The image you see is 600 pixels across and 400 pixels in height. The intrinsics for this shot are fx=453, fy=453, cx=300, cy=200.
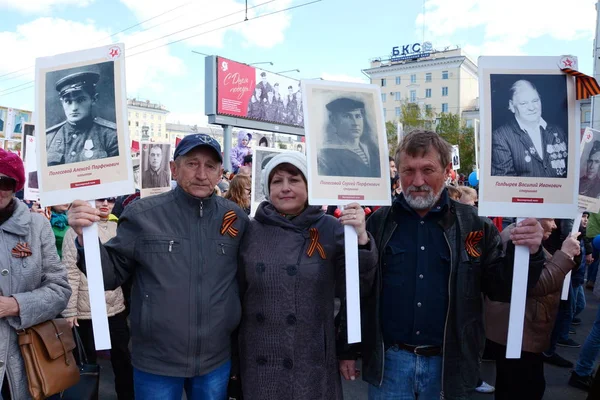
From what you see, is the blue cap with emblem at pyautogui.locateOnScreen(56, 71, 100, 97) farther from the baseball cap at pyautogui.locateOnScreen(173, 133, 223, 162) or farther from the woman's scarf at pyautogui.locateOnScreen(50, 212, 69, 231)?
the woman's scarf at pyautogui.locateOnScreen(50, 212, 69, 231)

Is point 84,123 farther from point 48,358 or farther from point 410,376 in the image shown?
point 410,376

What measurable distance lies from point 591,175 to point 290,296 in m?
2.74

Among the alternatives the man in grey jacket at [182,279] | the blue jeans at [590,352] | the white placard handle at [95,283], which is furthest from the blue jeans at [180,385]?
the blue jeans at [590,352]

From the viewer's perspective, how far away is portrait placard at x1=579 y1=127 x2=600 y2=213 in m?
3.43

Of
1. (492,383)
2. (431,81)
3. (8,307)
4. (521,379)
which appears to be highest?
(431,81)

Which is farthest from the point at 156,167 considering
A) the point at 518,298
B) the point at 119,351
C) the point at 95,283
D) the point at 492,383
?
the point at 518,298

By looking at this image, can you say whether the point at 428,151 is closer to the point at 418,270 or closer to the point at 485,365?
the point at 418,270

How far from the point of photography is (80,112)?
2088 mm

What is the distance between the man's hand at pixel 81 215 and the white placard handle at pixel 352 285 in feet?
3.77

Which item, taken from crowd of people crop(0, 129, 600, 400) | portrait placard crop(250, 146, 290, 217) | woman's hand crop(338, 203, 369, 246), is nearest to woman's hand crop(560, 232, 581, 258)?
crowd of people crop(0, 129, 600, 400)

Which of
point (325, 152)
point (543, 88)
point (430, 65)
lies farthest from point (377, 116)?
point (430, 65)

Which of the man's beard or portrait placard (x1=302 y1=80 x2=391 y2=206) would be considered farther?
the man's beard

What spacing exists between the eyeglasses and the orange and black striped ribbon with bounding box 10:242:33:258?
297mm

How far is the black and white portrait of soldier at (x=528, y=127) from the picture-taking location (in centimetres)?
208
